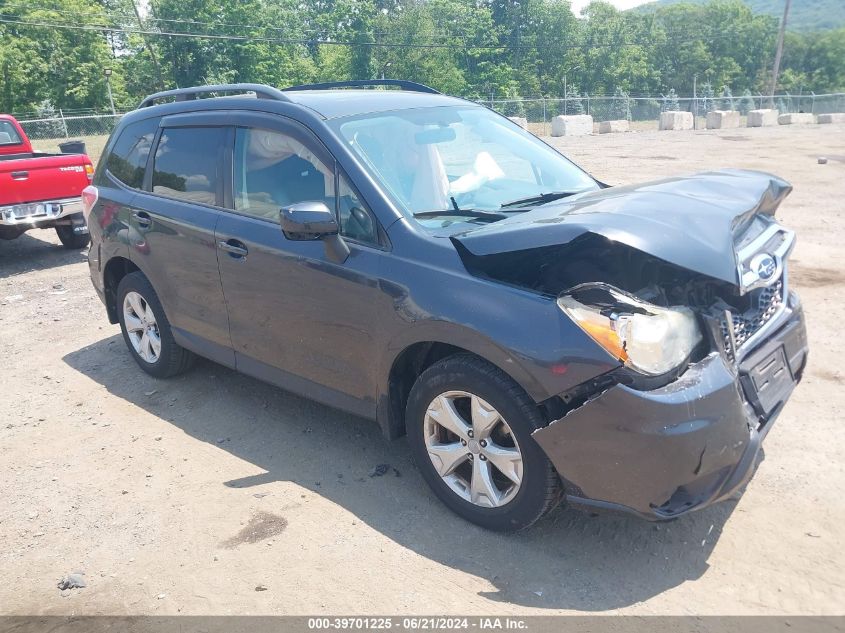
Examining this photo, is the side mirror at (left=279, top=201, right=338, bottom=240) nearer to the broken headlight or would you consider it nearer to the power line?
the broken headlight

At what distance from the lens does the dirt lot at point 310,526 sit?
9.91 ft

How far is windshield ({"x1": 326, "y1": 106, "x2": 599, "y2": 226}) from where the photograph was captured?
377 cm

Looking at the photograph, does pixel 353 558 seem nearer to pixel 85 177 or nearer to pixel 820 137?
pixel 85 177

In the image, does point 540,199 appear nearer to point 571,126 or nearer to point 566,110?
point 571,126

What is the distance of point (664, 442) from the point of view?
109 inches

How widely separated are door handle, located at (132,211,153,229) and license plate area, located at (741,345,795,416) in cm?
386

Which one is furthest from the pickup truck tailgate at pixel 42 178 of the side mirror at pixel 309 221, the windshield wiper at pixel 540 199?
the windshield wiper at pixel 540 199

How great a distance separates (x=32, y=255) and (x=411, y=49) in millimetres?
52710

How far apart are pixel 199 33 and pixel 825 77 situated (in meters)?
78.8

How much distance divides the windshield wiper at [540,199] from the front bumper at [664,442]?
4.61 feet

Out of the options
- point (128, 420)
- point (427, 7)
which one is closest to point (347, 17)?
point (427, 7)

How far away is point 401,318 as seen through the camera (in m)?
3.44

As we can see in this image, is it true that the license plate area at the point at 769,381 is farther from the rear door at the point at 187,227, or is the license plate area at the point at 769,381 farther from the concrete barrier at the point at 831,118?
the concrete barrier at the point at 831,118

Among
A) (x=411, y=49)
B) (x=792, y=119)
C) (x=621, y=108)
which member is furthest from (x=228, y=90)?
(x=411, y=49)
